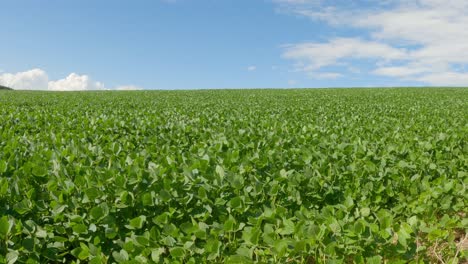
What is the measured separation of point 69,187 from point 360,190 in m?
3.19

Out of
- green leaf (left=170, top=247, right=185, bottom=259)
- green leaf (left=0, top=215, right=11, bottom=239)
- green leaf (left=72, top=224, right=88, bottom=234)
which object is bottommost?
green leaf (left=170, top=247, right=185, bottom=259)

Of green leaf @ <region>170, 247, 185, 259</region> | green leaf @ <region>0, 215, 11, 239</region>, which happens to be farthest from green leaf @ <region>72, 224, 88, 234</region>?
green leaf @ <region>170, 247, 185, 259</region>

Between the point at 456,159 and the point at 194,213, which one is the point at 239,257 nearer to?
the point at 194,213

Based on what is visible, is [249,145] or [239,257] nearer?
[239,257]

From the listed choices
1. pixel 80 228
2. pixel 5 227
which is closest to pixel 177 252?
pixel 80 228

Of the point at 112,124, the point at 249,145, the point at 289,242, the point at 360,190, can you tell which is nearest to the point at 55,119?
the point at 112,124

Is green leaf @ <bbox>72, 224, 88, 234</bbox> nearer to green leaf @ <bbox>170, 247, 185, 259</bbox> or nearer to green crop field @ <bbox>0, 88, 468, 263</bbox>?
green crop field @ <bbox>0, 88, 468, 263</bbox>

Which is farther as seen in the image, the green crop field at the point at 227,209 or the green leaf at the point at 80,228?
the green leaf at the point at 80,228

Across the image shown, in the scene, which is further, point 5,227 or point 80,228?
point 80,228

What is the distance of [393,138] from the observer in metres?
7.95

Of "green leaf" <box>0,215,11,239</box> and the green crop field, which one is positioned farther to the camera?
the green crop field

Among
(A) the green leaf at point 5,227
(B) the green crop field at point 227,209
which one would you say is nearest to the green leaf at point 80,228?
(B) the green crop field at point 227,209

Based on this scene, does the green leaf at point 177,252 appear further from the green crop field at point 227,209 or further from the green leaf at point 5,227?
the green leaf at point 5,227

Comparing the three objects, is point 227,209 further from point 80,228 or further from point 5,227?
point 5,227
